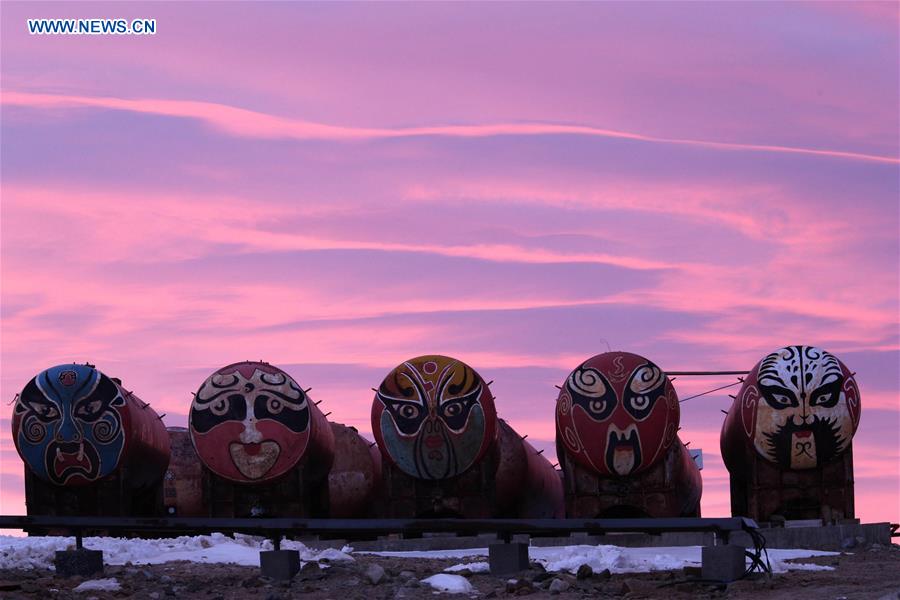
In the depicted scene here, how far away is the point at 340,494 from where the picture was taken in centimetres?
3628

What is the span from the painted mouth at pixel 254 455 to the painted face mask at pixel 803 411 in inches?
380

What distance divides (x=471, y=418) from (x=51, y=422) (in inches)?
330

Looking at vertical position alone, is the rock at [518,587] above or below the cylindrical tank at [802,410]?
below

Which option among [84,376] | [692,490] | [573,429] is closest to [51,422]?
[84,376]

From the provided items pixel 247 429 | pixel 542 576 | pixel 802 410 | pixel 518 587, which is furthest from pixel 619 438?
pixel 518 587

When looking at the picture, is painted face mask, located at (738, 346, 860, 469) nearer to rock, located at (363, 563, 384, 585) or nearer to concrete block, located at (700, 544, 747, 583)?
concrete block, located at (700, 544, 747, 583)

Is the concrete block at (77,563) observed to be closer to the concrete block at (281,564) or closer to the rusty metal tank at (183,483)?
the concrete block at (281,564)

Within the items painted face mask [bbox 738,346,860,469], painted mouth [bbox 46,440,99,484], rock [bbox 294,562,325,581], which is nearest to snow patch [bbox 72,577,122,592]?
rock [bbox 294,562,325,581]

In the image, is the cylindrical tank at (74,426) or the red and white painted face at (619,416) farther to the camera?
the cylindrical tank at (74,426)

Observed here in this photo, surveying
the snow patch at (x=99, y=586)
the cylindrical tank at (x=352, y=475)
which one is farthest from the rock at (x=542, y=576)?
the cylindrical tank at (x=352, y=475)

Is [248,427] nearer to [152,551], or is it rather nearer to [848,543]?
[152,551]

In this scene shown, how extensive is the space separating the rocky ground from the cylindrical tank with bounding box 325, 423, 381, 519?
1744cm

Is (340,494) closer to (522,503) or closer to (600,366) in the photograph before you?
(522,503)

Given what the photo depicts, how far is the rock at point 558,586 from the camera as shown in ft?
51.1
